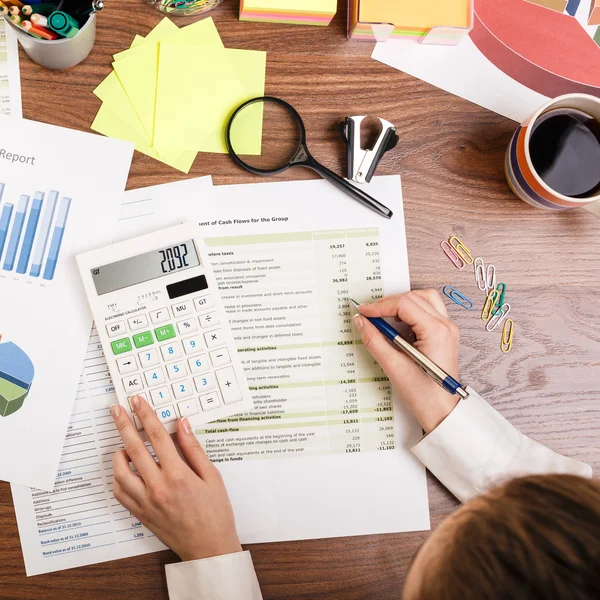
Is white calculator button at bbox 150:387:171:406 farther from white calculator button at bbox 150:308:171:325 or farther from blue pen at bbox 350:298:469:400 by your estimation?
blue pen at bbox 350:298:469:400

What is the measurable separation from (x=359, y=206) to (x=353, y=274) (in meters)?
0.09

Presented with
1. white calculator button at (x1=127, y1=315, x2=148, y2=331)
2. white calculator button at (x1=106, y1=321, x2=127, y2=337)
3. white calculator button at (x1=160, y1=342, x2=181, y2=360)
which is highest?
white calculator button at (x1=127, y1=315, x2=148, y2=331)

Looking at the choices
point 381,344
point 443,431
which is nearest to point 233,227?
point 381,344

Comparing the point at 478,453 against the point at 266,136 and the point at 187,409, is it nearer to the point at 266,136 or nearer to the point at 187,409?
the point at 187,409

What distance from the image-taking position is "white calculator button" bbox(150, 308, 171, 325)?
72 centimetres

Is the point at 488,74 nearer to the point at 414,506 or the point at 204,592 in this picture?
the point at 414,506

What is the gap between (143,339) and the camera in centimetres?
72

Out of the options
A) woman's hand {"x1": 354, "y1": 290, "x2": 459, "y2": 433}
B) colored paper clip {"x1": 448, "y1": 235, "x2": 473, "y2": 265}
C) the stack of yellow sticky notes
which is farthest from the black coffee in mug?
the stack of yellow sticky notes

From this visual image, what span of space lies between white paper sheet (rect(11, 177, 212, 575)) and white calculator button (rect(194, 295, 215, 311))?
0.46 ft

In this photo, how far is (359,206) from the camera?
2.50ft

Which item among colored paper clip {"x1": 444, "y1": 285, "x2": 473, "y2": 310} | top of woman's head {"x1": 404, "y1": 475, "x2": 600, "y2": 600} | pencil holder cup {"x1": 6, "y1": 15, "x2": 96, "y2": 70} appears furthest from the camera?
colored paper clip {"x1": 444, "y1": 285, "x2": 473, "y2": 310}

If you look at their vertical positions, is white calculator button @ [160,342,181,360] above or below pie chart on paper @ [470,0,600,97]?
below

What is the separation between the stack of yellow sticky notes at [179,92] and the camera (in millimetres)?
735

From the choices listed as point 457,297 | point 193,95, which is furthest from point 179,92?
point 457,297
